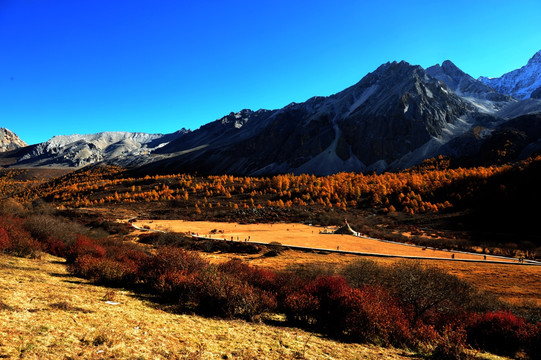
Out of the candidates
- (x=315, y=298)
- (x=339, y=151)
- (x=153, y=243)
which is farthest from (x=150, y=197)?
(x=339, y=151)

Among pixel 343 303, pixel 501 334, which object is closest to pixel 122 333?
pixel 343 303

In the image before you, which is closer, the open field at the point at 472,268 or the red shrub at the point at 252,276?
the red shrub at the point at 252,276

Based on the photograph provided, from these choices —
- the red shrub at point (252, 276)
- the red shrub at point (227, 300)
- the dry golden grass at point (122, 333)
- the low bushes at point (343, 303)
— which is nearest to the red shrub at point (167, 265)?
the low bushes at point (343, 303)

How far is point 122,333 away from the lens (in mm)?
6160

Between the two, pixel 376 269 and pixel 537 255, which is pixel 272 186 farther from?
pixel 376 269

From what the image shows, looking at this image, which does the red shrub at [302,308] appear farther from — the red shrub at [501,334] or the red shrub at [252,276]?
the red shrub at [501,334]

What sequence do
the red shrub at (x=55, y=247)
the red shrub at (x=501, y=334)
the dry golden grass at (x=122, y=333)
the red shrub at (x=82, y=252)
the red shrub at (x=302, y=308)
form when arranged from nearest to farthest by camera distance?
the dry golden grass at (x=122, y=333), the red shrub at (x=501, y=334), the red shrub at (x=302, y=308), the red shrub at (x=82, y=252), the red shrub at (x=55, y=247)

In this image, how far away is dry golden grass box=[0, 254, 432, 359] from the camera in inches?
207

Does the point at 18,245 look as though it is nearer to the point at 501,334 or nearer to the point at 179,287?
the point at 179,287

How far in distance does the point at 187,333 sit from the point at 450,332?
25.7 ft

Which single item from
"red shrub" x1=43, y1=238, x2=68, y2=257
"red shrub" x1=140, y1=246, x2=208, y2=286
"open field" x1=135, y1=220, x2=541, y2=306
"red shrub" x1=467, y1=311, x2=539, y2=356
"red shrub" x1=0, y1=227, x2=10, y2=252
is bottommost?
"open field" x1=135, y1=220, x2=541, y2=306

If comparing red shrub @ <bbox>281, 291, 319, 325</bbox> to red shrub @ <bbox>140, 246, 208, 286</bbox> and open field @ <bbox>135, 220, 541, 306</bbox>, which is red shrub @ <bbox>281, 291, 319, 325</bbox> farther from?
open field @ <bbox>135, 220, 541, 306</bbox>

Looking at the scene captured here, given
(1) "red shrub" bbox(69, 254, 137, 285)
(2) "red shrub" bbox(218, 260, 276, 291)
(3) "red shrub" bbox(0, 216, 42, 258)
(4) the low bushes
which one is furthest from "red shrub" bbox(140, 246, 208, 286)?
(3) "red shrub" bbox(0, 216, 42, 258)

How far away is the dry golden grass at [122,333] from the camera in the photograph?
207 inches
